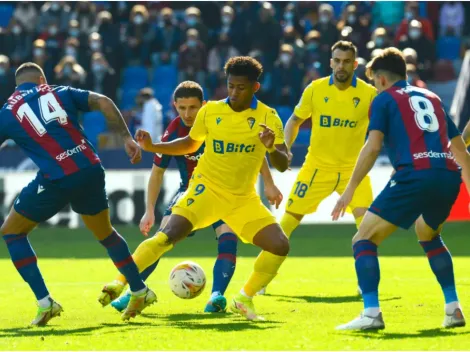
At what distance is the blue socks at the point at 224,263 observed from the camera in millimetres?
10094

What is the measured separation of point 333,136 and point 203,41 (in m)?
12.7

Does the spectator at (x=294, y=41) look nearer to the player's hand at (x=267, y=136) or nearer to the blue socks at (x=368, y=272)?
the player's hand at (x=267, y=136)

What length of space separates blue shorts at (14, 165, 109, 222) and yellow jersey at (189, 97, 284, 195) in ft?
2.97

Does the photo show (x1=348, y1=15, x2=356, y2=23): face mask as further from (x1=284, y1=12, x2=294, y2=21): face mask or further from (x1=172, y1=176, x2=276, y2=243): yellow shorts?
(x1=172, y1=176, x2=276, y2=243): yellow shorts

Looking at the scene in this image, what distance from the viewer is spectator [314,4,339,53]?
22.7 m

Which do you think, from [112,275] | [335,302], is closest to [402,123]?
[335,302]

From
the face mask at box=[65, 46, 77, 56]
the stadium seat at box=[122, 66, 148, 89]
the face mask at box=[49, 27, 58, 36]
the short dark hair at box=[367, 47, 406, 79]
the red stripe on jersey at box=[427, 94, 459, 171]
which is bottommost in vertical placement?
the stadium seat at box=[122, 66, 148, 89]

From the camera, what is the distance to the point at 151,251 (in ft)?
30.6

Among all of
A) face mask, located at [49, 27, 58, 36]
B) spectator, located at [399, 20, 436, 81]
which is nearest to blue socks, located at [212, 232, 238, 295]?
spectator, located at [399, 20, 436, 81]

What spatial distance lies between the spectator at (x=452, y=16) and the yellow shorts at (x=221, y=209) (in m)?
15.3

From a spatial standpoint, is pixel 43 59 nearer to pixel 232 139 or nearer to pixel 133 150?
pixel 232 139

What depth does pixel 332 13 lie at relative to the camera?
23.6 m

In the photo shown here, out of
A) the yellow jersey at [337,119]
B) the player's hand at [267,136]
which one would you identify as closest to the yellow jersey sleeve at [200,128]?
the player's hand at [267,136]

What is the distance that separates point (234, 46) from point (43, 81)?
14220 millimetres
